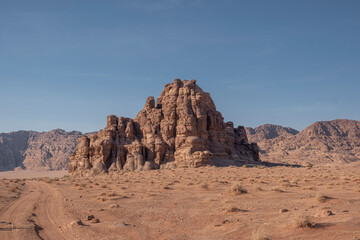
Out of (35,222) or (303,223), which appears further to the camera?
(35,222)

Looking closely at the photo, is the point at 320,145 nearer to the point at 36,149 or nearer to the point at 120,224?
the point at 120,224

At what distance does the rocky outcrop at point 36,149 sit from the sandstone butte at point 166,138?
104310 millimetres

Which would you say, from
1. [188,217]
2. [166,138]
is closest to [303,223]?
[188,217]

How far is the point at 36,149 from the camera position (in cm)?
16938

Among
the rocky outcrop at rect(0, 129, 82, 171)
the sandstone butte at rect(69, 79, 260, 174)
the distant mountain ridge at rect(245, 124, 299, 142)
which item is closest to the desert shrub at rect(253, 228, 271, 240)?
the sandstone butte at rect(69, 79, 260, 174)

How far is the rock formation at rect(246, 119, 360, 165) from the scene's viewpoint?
313 feet

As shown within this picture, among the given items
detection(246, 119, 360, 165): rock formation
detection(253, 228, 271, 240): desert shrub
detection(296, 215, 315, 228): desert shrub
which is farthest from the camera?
detection(246, 119, 360, 165): rock formation

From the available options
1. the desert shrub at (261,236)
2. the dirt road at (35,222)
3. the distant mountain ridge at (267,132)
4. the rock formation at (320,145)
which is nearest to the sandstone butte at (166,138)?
the dirt road at (35,222)

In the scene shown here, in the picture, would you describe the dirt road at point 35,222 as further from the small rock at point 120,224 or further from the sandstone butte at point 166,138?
the sandstone butte at point 166,138

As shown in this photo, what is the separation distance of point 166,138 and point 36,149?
147219 mm

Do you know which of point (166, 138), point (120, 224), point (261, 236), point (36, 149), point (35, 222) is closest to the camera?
point (261, 236)

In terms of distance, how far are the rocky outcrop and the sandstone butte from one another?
10431 cm

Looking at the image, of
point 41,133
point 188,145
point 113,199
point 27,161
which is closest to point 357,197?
point 113,199

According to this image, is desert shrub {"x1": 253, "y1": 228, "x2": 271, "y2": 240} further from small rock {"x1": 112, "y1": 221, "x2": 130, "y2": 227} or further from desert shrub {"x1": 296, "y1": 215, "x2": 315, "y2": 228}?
small rock {"x1": 112, "y1": 221, "x2": 130, "y2": 227}
